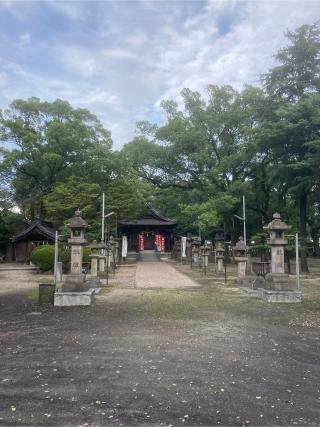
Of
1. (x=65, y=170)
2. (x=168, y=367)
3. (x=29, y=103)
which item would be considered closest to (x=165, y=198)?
(x=65, y=170)

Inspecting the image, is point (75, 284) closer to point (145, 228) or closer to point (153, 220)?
point (153, 220)

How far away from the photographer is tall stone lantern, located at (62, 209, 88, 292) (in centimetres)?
1160

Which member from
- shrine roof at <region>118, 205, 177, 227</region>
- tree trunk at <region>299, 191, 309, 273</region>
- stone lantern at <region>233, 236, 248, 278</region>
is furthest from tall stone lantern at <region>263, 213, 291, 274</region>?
shrine roof at <region>118, 205, 177, 227</region>

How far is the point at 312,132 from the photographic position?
2077 centimetres

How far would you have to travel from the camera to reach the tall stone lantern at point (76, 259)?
11602mm

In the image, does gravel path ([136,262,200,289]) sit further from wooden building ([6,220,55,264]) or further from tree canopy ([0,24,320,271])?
wooden building ([6,220,55,264])

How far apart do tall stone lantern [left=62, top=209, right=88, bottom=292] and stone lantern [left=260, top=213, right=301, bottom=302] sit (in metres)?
6.00

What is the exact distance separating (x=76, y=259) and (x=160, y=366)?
734cm

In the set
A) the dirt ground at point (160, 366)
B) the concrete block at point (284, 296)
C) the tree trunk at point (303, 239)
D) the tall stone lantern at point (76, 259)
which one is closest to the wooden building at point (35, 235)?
the tall stone lantern at point (76, 259)

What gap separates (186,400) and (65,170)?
29.8 m

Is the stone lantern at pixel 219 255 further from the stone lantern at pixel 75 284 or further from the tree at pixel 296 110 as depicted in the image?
the stone lantern at pixel 75 284

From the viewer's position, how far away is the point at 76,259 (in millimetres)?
12188

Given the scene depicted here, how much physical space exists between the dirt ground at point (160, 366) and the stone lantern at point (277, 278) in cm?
129

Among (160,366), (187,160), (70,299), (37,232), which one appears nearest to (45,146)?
(37,232)
